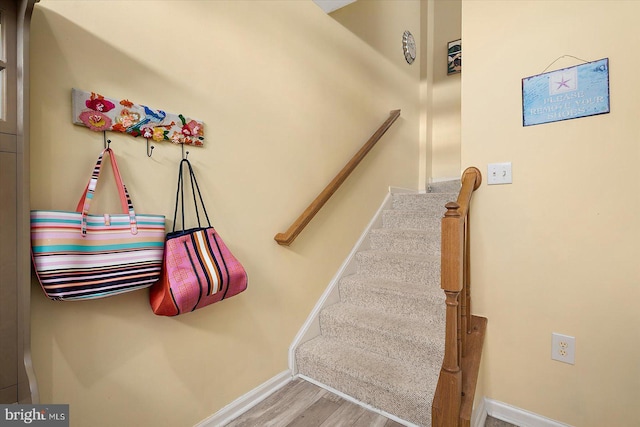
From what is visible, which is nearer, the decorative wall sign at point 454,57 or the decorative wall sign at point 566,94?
→ the decorative wall sign at point 566,94

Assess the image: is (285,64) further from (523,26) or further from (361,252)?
(361,252)

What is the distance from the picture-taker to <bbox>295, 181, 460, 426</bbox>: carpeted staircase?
1599 millimetres

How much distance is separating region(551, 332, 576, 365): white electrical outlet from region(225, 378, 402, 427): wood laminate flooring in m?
0.82

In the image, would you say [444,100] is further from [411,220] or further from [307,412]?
→ [307,412]

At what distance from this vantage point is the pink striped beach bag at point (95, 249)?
934mm

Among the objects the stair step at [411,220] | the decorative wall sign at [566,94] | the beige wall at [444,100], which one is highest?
the beige wall at [444,100]

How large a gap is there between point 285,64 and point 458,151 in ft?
7.96

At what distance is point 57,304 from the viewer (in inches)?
41.2

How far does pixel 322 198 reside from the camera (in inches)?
79.1

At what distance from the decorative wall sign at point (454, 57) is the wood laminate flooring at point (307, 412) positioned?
138 inches

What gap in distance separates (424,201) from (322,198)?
1213mm

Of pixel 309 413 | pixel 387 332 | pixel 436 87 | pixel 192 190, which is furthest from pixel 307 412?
pixel 436 87

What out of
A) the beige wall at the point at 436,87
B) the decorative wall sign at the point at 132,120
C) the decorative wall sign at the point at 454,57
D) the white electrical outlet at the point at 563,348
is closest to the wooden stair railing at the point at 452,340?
the white electrical outlet at the point at 563,348

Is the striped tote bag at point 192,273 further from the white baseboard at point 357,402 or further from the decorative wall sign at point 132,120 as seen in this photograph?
the white baseboard at point 357,402
